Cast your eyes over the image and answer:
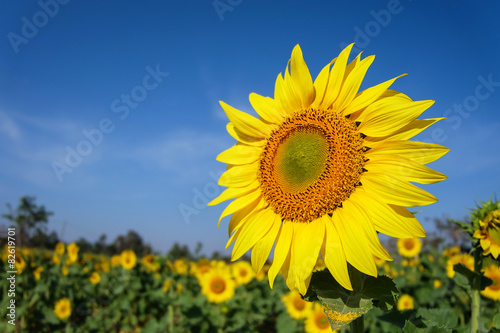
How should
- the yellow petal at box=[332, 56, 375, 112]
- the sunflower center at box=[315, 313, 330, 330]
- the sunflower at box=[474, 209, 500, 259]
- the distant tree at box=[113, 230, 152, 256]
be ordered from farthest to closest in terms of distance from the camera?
the distant tree at box=[113, 230, 152, 256], the sunflower center at box=[315, 313, 330, 330], the sunflower at box=[474, 209, 500, 259], the yellow petal at box=[332, 56, 375, 112]

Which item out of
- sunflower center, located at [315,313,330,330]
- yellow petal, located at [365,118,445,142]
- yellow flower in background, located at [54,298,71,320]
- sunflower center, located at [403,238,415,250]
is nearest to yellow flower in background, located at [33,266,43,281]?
yellow flower in background, located at [54,298,71,320]

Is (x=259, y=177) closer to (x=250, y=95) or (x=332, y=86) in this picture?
(x=250, y=95)

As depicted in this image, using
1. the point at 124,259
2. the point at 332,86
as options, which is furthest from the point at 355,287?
the point at 124,259

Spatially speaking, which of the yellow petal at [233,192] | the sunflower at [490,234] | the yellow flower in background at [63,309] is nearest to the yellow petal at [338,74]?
the yellow petal at [233,192]

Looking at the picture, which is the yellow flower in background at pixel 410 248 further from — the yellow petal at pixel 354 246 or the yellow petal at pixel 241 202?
the yellow petal at pixel 354 246

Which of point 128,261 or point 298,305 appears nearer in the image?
point 298,305

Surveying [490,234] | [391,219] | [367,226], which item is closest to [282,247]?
[367,226]

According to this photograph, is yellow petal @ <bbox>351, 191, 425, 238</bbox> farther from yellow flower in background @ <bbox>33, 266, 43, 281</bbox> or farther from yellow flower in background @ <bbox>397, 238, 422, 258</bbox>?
yellow flower in background @ <bbox>33, 266, 43, 281</bbox>

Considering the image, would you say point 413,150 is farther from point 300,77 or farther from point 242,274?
point 242,274
